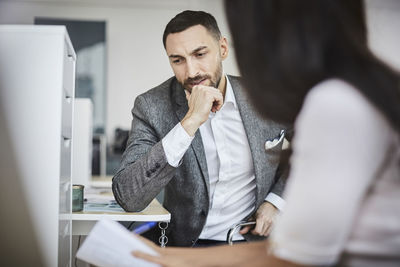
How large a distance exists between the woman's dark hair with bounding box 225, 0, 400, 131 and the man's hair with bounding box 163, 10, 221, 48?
1.11 metres

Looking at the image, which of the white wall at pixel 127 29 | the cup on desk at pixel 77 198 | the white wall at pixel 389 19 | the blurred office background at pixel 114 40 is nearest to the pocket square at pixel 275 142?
the cup on desk at pixel 77 198

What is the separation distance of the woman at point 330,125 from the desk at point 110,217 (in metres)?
0.82

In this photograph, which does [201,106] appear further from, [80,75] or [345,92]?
[80,75]

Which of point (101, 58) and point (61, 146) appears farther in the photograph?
point (101, 58)

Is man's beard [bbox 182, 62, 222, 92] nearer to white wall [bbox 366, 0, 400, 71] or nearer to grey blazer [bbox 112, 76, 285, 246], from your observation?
grey blazer [bbox 112, 76, 285, 246]

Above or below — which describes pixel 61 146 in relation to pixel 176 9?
below

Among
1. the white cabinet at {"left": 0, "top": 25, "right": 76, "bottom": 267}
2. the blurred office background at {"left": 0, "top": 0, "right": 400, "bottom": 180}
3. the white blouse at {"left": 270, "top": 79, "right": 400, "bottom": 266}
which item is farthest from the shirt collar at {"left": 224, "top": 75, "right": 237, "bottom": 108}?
the blurred office background at {"left": 0, "top": 0, "right": 400, "bottom": 180}

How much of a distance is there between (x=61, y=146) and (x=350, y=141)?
0.85 m

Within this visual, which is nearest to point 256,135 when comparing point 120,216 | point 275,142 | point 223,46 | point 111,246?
point 275,142

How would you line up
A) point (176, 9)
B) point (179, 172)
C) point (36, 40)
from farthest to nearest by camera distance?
point (176, 9)
point (179, 172)
point (36, 40)

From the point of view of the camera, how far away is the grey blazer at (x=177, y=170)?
1589 millimetres

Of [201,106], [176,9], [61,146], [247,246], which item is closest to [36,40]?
[61,146]

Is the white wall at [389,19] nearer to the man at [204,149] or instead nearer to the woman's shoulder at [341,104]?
the man at [204,149]

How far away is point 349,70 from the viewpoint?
0.68 metres
